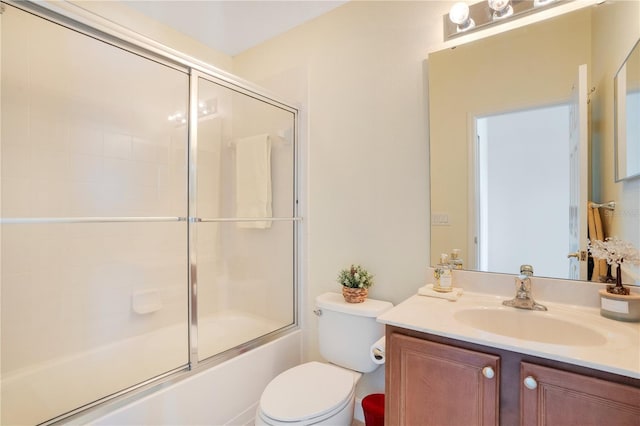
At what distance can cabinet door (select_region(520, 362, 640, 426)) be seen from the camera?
0.74 metres

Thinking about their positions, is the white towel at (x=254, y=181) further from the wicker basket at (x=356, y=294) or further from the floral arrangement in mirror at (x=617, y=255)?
the floral arrangement in mirror at (x=617, y=255)

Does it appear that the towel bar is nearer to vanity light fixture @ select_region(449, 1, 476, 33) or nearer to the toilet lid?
vanity light fixture @ select_region(449, 1, 476, 33)

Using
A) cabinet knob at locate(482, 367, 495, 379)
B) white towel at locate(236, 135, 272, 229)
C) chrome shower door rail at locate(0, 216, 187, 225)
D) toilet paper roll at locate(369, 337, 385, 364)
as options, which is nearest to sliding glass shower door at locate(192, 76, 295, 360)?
white towel at locate(236, 135, 272, 229)

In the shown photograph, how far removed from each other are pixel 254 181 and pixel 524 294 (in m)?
1.67

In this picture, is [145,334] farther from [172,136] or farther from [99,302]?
[172,136]

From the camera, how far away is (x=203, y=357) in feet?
5.19

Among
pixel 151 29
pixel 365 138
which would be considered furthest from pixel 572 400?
pixel 151 29

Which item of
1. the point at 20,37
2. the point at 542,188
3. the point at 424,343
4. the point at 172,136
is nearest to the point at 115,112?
the point at 172,136

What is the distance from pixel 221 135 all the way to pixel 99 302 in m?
1.33

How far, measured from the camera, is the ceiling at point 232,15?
188 cm

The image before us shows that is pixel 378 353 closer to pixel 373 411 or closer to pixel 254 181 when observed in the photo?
pixel 373 411

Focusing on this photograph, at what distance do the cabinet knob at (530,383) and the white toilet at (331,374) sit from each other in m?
0.72

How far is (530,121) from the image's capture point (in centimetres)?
127

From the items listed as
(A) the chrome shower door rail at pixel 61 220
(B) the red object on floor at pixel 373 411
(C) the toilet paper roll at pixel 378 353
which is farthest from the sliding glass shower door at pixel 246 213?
(C) the toilet paper roll at pixel 378 353
